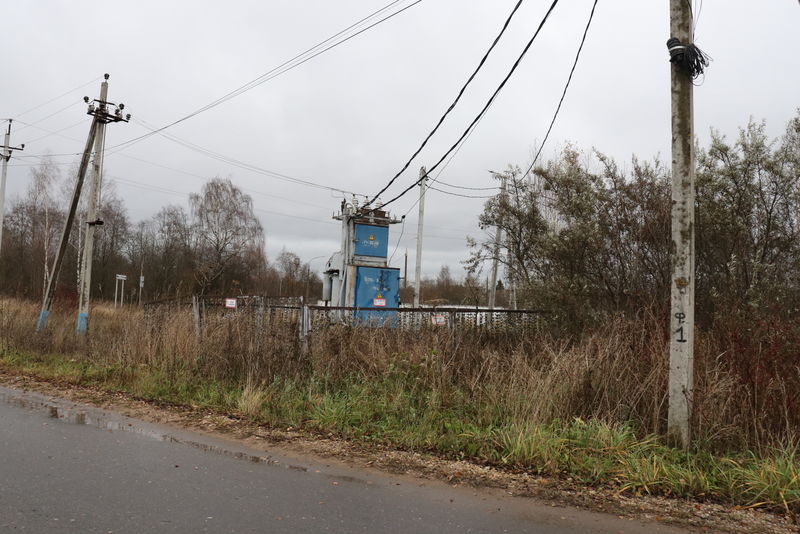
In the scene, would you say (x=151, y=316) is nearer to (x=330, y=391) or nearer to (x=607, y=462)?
(x=330, y=391)

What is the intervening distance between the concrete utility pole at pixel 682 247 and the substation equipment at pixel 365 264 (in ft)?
34.3

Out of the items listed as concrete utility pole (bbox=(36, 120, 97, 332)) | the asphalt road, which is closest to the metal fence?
the asphalt road

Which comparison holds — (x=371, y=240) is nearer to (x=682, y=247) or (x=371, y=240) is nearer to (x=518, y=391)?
(x=518, y=391)

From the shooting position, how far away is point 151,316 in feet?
36.8

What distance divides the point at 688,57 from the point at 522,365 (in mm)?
3916

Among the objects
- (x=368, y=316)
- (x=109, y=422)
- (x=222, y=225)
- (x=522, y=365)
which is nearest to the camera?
(x=109, y=422)

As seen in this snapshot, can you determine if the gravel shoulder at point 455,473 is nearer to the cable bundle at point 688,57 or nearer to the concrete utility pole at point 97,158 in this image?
the cable bundle at point 688,57

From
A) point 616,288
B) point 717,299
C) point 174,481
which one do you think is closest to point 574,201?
point 616,288

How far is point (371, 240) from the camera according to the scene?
53.1 ft

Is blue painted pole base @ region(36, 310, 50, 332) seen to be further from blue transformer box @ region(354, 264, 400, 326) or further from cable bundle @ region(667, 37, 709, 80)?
cable bundle @ region(667, 37, 709, 80)

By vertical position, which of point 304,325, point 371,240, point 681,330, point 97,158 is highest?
point 97,158

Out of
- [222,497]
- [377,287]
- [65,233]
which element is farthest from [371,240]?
[222,497]

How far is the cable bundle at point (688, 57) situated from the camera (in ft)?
17.8

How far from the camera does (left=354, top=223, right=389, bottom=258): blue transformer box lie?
16.0m
